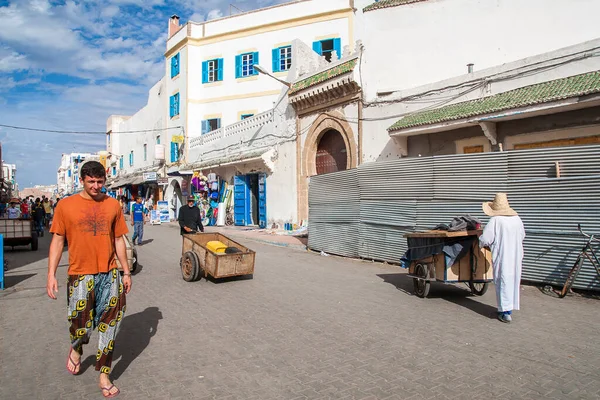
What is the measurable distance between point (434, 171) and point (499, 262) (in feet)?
12.8

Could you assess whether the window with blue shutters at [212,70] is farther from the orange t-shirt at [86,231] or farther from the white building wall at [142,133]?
the orange t-shirt at [86,231]

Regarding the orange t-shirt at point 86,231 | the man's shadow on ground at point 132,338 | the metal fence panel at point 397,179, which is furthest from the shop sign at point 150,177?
the orange t-shirt at point 86,231

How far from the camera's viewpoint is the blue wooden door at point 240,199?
899 inches

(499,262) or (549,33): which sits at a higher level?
(549,33)

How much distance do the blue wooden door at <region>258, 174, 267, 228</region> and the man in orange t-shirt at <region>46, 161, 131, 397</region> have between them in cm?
1735

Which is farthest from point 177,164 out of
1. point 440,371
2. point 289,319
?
point 440,371

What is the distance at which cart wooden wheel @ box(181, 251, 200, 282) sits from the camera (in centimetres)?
836

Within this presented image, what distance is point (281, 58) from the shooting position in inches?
1043

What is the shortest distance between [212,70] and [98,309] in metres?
27.7

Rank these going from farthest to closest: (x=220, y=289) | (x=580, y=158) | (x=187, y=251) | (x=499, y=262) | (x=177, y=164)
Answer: (x=177, y=164)
(x=187, y=251)
(x=220, y=289)
(x=580, y=158)
(x=499, y=262)

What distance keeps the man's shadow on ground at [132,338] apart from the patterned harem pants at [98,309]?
437 mm

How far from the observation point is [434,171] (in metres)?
9.38

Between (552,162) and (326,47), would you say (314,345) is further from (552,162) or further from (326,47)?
(326,47)

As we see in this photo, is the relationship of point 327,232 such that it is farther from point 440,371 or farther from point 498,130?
point 440,371
